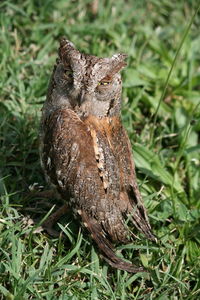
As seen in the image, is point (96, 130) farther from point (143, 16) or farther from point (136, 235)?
point (143, 16)

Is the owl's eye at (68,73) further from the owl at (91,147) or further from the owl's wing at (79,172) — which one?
the owl's wing at (79,172)

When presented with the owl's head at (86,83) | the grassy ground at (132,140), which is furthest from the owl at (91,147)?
the grassy ground at (132,140)

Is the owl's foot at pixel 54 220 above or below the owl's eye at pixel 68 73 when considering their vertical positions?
below

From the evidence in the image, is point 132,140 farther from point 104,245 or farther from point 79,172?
point 104,245

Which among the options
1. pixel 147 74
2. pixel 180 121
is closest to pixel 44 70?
pixel 147 74

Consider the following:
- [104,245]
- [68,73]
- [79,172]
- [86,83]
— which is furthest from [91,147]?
[104,245]

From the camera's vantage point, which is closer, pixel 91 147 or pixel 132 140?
pixel 91 147
